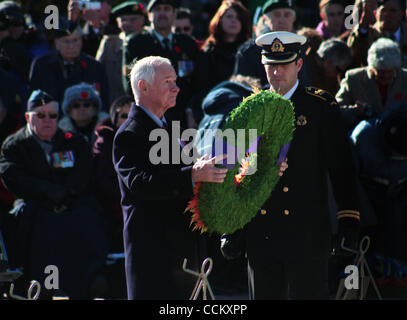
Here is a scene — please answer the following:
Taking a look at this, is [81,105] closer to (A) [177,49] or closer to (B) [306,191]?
(A) [177,49]

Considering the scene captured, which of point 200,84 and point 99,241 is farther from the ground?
point 200,84

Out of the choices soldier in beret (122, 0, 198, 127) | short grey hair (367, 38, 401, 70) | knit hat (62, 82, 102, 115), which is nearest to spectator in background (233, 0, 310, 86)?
Result: short grey hair (367, 38, 401, 70)

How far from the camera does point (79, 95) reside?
8.23 m

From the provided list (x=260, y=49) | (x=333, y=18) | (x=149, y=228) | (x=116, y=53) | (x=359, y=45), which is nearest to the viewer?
(x=149, y=228)

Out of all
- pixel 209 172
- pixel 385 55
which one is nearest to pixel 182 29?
pixel 385 55

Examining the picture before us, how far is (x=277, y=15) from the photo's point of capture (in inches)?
317

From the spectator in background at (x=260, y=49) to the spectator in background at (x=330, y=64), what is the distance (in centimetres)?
44

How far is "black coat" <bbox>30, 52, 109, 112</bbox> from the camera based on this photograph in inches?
336

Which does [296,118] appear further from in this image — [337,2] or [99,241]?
[337,2]

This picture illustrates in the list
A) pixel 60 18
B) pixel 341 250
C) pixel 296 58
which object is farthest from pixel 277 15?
pixel 341 250

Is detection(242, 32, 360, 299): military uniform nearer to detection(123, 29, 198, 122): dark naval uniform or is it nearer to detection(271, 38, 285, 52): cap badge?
detection(271, 38, 285, 52): cap badge

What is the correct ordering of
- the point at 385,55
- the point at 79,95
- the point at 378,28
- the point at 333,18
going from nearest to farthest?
the point at 385,55 → the point at 79,95 → the point at 378,28 → the point at 333,18

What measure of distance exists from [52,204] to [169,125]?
2.82 meters

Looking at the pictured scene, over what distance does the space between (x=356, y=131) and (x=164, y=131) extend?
3.17 meters
